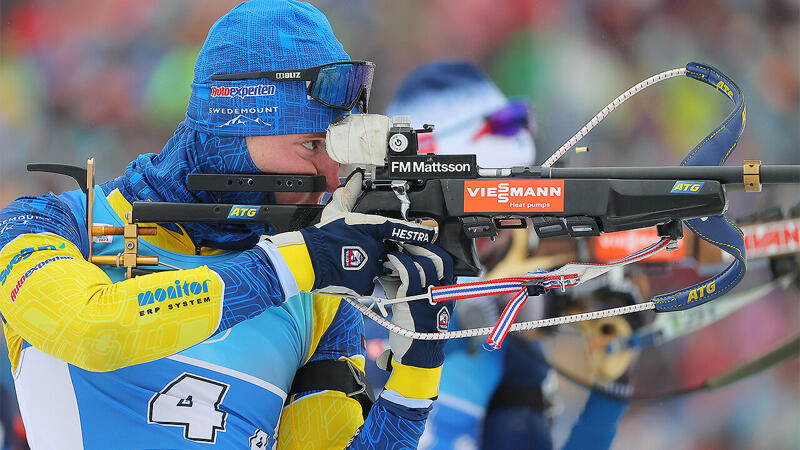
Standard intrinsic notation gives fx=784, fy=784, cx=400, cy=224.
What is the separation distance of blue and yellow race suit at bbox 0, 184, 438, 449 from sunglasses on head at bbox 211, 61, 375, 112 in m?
0.34

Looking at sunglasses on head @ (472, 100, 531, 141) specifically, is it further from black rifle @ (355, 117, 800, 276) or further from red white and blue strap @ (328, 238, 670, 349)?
black rifle @ (355, 117, 800, 276)

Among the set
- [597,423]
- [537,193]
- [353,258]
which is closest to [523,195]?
[537,193]

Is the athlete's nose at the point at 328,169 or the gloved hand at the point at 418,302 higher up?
the athlete's nose at the point at 328,169

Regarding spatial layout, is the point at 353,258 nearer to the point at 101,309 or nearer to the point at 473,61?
the point at 101,309

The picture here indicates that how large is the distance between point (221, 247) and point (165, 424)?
1.11 feet

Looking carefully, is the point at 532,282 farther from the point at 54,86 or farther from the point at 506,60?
the point at 54,86

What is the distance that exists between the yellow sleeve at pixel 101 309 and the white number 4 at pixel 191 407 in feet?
0.80

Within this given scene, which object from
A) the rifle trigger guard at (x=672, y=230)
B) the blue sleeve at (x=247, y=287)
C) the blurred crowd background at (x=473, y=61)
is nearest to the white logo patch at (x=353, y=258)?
the blue sleeve at (x=247, y=287)

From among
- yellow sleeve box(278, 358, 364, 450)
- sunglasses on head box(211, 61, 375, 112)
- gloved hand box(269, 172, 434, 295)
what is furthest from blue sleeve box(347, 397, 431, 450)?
sunglasses on head box(211, 61, 375, 112)

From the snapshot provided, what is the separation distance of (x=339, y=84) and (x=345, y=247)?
38 centimetres

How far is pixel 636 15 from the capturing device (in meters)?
2.81

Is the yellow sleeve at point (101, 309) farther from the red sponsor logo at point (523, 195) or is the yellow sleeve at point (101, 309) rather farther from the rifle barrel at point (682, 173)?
the rifle barrel at point (682, 173)

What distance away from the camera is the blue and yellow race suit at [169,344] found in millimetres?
1155

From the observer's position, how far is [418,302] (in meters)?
1.32
